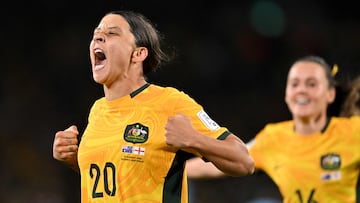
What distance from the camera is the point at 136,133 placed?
340 centimetres

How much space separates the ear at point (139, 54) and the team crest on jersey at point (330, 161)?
196 cm

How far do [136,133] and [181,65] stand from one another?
7.08 meters

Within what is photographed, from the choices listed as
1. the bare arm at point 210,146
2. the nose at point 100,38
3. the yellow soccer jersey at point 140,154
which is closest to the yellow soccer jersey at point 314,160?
the yellow soccer jersey at point 140,154

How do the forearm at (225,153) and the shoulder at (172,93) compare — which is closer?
the forearm at (225,153)

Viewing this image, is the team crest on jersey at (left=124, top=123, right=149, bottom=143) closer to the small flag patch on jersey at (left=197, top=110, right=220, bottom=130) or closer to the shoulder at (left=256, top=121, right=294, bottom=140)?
the small flag patch on jersey at (left=197, top=110, right=220, bottom=130)

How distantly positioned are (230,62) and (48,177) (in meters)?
3.39

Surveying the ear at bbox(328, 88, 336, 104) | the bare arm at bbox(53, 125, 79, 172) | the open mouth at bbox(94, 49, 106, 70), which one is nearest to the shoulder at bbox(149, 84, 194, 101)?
the open mouth at bbox(94, 49, 106, 70)

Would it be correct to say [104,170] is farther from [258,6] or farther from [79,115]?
[258,6]

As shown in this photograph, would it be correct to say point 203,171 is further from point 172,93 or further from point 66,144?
point 172,93

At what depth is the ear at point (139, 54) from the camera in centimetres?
362

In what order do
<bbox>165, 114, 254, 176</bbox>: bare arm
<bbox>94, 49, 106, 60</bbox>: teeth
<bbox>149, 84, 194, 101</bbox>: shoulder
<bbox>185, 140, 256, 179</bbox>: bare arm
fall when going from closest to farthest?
<bbox>165, 114, 254, 176</bbox>: bare arm
<bbox>149, 84, 194, 101</bbox>: shoulder
<bbox>94, 49, 106, 60</bbox>: teeth
<bbox>185, 140, 256, 179</bbox>: bare arm

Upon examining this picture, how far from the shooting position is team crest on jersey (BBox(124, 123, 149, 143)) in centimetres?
338

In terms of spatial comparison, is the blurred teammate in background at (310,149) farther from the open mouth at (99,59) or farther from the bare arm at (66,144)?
the open mouth at (99,59)

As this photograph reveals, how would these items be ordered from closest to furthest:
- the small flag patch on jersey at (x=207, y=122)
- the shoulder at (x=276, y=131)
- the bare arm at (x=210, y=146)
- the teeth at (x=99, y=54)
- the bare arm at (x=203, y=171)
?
1. the bare arm at (x=210, y=146)
2. the small flag patch on jersey at (x=207, y=122)
3. the teeth at (x=99, y=54)
4. the bare arm at (x=203, y=171)
5. the shoulder at (x=276, y=131)
